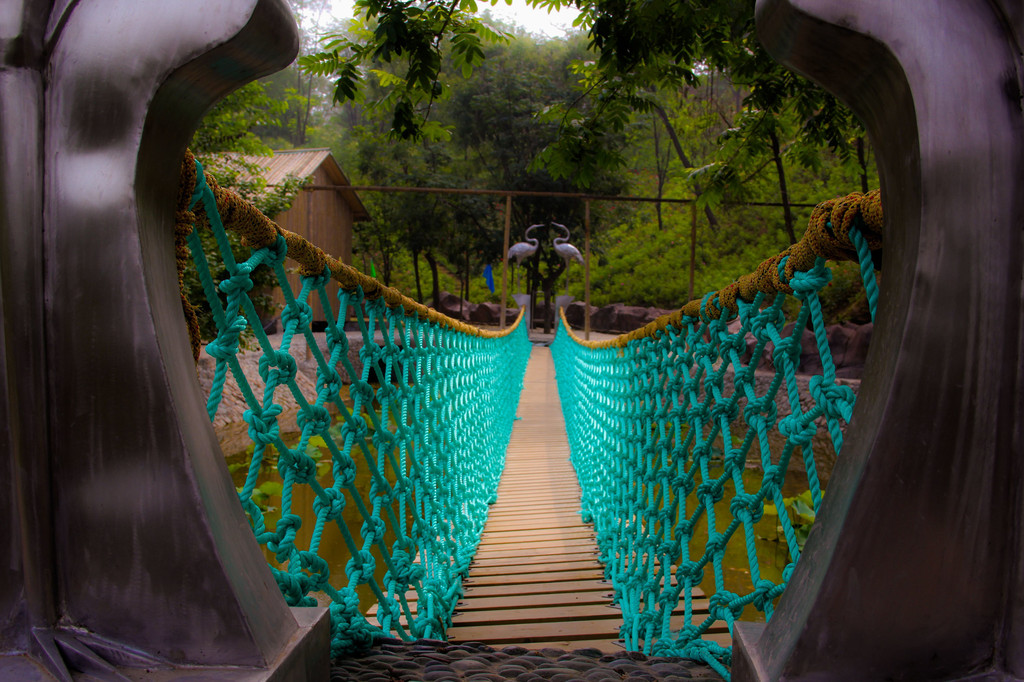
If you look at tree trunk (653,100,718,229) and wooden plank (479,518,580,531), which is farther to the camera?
tree trunk (653,100,718,229)

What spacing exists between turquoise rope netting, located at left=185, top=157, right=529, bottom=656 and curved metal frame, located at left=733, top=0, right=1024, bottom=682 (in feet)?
1.77

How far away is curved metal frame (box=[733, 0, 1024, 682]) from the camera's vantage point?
0.44 m

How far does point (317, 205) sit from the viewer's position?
34.1 ft

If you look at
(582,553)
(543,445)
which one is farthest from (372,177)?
(582,553)

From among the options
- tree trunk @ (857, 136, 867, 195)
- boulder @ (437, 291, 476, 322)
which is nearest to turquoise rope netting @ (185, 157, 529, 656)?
tree trunk @ (857, 136, 867, 195)

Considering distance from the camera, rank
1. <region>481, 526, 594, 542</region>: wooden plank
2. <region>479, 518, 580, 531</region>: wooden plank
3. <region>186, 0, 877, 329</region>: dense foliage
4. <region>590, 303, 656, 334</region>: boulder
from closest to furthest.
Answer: <region>481, 526, 594, 542</region>: wooden plank, <region>479, 518, 580, 531</region>: wooden plank, <region>186, 0, 877, 329</region>: dense foliage, <region>590, 303, 656, 334</region>: boulder

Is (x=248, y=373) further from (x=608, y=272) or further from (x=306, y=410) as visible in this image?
(x=608, y=272)

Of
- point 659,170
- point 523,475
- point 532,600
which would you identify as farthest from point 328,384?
point 659,170

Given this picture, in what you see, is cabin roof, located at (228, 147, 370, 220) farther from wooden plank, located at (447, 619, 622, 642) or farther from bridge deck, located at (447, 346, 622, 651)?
wooden plank, located at (447, 619, 622, 642)

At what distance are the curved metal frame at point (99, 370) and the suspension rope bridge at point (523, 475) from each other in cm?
10

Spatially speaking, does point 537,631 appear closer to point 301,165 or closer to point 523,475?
point 523,475

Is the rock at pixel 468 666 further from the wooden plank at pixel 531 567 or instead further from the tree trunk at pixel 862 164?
the tree trunk at pixel 862 164

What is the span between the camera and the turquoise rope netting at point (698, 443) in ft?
2.36

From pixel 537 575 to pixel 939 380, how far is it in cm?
176
